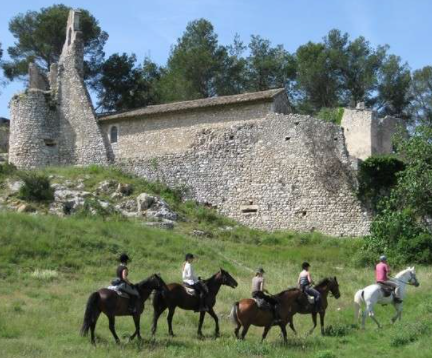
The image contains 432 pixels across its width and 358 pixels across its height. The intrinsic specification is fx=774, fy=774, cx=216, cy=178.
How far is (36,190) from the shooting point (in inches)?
1348

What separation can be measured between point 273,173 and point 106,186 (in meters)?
7.92

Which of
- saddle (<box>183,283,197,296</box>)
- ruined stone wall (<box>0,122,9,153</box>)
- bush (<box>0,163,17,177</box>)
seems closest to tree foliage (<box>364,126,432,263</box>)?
saddle (<box>183,283,197,296</box>)

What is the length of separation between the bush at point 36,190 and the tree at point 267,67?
2445 centimetres

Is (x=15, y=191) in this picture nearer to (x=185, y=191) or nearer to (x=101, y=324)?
(x=185, y=191)

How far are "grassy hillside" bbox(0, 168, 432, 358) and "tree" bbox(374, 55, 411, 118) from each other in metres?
24.3

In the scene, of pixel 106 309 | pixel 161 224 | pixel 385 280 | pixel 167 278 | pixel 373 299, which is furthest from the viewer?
pixel 161 224

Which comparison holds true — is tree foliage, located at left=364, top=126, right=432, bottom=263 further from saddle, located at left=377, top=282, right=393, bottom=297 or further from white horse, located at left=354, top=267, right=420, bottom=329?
saddle, located at left=377, top=282, right=393, bottom=297

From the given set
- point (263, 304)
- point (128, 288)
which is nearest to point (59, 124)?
point (128, 288)

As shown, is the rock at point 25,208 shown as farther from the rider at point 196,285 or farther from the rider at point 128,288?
the rider at point 128,288

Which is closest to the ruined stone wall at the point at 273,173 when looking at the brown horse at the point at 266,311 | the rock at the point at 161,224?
the rock at the point at 161,224

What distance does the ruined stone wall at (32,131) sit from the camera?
41938mm

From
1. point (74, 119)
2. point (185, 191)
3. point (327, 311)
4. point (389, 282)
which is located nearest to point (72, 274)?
point (327, 311)

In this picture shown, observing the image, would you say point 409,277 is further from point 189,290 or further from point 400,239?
point 400,239

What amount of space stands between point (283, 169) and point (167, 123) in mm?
7108
